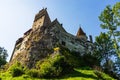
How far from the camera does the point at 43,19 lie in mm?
67938

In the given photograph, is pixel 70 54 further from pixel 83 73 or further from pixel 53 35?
pixel 83 73

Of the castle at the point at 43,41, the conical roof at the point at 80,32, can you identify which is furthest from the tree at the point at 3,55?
the conical roof at the point at 80,32

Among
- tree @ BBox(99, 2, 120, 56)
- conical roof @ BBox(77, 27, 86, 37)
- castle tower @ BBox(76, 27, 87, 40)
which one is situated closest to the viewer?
tree @ BBox(99, 2, 120, 56)

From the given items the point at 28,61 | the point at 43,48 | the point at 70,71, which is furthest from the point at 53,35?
the point at 70,71

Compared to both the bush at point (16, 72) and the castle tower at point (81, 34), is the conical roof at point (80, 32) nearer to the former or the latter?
the castle tower at point (81, 34)

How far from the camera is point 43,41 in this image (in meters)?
62.3

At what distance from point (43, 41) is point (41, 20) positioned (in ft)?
27.8

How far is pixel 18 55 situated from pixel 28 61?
7.51 meters

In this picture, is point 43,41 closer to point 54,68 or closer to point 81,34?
point 54,68

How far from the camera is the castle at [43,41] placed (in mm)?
60094

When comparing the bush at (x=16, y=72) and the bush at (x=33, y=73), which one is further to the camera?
the bush at (x=16, y=72)

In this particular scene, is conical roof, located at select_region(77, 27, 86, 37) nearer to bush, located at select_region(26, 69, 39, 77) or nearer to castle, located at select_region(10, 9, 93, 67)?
castle, located at select_region(10, 9, 93, 67)

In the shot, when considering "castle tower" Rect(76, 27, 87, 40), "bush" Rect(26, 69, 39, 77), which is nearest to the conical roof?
"castle tower" Rect(76, 27, 87, 40)

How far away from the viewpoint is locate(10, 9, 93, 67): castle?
197ft
